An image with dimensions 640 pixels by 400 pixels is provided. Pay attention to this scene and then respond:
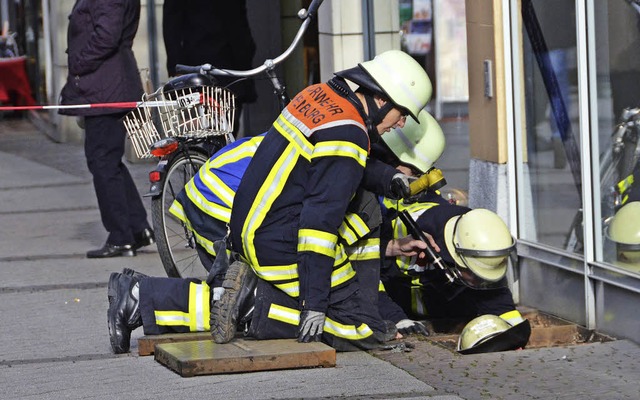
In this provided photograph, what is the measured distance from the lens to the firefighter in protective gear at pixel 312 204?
594 centimetres

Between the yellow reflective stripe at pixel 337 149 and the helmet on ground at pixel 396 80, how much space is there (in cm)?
38

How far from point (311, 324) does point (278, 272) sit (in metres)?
0.33

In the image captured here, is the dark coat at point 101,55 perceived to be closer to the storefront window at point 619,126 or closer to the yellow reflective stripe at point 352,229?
the yellow reflective stripe at point 352,229

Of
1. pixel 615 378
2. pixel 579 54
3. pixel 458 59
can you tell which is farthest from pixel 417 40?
pixel 615 378

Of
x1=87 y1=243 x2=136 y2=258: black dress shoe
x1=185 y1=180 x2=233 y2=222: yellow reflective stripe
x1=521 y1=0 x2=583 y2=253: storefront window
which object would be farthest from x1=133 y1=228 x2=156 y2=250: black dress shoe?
x1=521 y1=0 x2=583 y2=253: storefront window

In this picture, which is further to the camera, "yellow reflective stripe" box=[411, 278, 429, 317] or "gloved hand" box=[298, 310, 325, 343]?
"yellow reflective stripe" box=[411, 278, 429, 317]

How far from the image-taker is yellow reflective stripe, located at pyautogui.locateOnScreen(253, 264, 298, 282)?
6.14 m

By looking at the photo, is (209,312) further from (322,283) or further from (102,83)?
(102,83)

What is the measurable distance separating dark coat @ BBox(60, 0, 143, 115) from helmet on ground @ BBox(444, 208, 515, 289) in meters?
3.13

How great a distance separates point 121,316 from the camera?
249 inches

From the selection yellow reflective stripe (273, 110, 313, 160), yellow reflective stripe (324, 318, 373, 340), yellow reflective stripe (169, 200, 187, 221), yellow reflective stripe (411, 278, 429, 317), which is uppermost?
yellow reflective stripe (273, 110, 313, 160)

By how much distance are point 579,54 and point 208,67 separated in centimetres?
199

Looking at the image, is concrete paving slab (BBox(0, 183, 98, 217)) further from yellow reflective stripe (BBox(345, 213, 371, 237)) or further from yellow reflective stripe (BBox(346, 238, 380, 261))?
yellow reflective stripe (BBox(345, 213, 371, 237))

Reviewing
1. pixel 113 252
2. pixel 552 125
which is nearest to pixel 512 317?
pixel 552 125
